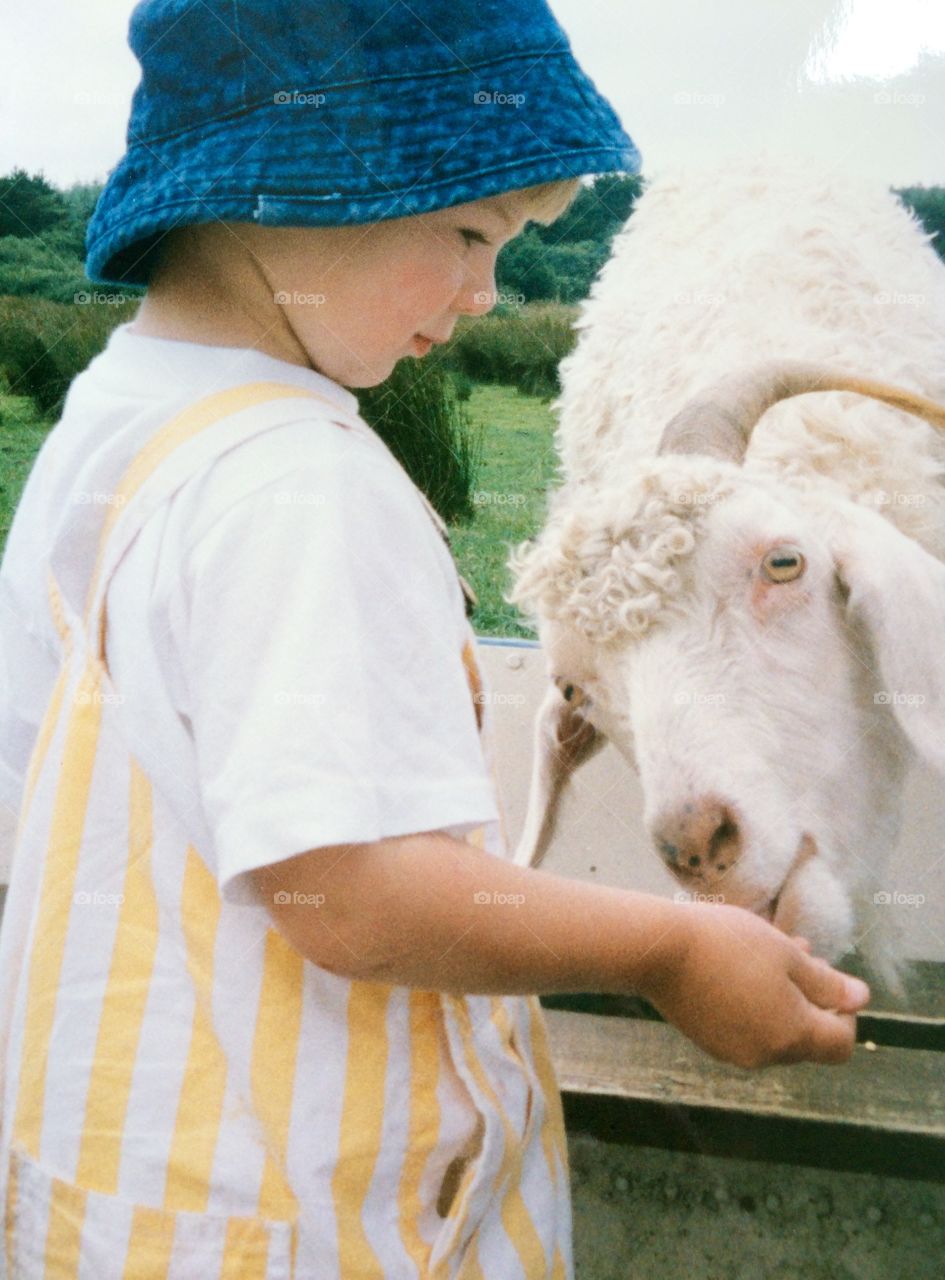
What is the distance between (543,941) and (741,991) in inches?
5.9

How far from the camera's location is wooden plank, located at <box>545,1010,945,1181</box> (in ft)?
3.99

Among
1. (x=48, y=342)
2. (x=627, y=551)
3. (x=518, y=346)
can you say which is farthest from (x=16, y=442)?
(x=627, y=551)

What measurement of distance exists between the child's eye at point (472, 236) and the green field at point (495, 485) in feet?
1.77

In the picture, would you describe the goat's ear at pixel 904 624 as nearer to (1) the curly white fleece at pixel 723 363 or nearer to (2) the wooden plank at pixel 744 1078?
(1) the curly white fleece at pixel 723 363

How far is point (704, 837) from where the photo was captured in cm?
100

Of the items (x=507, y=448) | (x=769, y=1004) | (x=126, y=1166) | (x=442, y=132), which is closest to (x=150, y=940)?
(x=126, y=1166)

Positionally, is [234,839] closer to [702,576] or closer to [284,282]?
[284,282]

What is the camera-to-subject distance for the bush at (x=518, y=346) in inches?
46.8

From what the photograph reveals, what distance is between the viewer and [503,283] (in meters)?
1.15

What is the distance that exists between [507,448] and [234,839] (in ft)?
2.81

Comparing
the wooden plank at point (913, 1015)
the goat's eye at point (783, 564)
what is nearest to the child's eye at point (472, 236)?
the goat's eye at point (783, 564)

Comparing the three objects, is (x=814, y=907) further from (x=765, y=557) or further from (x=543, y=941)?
(x=543, y=941)

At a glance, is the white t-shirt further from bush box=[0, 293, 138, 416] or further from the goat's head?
bush box=[0, 293, 138, 416]

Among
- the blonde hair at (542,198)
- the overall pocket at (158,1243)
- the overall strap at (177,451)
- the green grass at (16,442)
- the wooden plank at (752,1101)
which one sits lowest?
the wooden plank at (752,1101)
